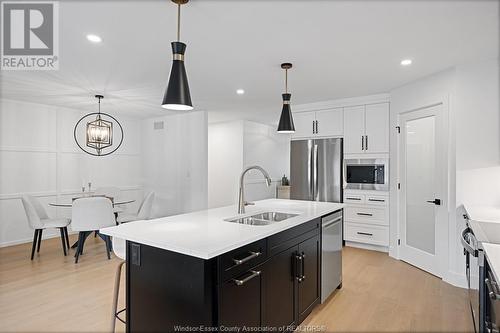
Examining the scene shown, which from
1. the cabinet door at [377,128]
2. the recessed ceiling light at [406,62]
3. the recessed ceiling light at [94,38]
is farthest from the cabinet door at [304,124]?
the recessed ceiling light at [94,38]

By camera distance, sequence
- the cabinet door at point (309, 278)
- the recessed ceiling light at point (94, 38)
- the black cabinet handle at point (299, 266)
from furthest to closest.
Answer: the recessed ceiling light at point (94, 38) → the cabinet door at point (309, 278) → the black cabinet handle at point (299, 266)

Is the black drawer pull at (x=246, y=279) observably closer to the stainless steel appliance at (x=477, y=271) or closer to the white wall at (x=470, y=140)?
the stainless steel appliance at (x=477, y=271)

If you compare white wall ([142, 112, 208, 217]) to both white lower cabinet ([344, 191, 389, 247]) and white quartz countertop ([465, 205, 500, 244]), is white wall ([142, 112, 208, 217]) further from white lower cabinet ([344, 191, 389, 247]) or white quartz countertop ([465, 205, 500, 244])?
white quartz countertop ([465, 205, 500, 244])

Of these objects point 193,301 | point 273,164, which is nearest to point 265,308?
point 193,301

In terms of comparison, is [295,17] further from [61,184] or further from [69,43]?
[61,184]

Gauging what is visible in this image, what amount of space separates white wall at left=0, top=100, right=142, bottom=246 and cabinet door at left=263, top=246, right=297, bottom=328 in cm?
508

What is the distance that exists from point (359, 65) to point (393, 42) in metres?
0.63

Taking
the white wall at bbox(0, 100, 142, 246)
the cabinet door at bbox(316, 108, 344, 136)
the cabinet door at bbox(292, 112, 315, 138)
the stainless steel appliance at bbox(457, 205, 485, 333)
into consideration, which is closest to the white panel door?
the cabinet door at bbox(316, 108, 344, 136)

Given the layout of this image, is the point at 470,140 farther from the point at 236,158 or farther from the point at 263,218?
the point at 236,158

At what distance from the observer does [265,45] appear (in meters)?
2.71

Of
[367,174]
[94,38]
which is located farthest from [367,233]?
[94,38]

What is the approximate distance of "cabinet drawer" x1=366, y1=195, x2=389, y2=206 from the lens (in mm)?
4406

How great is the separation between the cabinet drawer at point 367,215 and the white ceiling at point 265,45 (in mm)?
1835

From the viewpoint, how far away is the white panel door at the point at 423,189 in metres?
3.45
